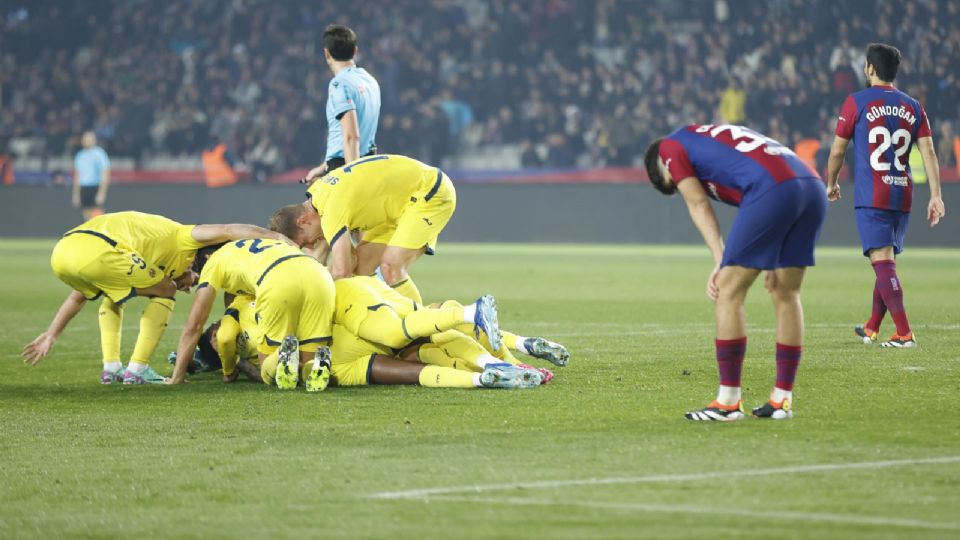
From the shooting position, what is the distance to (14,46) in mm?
34375

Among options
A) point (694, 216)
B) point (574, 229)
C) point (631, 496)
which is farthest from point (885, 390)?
point (574, 229)

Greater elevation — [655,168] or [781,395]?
[655,168]

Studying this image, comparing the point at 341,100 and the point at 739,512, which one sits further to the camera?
the point at 341,100

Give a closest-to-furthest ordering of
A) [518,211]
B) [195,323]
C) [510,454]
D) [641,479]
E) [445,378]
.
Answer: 1. [641,479]
2. [510,454]
3. [445,378]
4. [195,323]
5. [518,211]

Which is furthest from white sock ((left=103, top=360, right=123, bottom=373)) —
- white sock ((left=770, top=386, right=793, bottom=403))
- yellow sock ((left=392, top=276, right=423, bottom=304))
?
white sock ((left=770, top=386, right=793, bottom=403))

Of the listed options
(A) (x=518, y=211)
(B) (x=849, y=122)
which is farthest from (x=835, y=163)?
(A) (x=518, y=211)

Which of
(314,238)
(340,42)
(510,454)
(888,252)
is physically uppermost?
(340,42)

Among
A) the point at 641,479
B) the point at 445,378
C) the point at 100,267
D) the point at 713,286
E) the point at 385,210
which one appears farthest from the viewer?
the point at 385,210

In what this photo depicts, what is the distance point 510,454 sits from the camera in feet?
19.7

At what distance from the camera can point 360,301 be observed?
27.9 feet

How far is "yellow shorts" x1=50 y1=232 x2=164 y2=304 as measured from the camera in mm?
9242

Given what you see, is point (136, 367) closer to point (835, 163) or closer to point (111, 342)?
point (111, 342)

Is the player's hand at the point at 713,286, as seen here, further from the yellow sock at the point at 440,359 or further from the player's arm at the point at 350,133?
the player's arm at the point at 350,133

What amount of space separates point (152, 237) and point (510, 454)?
4.25 m
